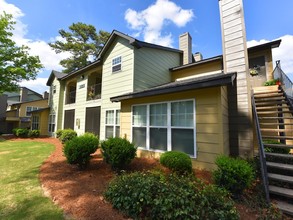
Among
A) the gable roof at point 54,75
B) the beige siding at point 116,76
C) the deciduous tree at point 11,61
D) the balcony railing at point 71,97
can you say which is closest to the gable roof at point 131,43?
the beige siding at point 116,76

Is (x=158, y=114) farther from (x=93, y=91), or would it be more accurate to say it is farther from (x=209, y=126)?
(x=93, y=91)

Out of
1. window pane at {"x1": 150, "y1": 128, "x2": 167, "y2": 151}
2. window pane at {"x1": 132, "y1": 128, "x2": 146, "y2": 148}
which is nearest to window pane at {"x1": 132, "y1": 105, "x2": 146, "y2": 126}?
window pane at {"x1": 132, "y1": 128, "x2": 146, "y2": 148}

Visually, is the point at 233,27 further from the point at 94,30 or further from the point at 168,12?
the point at 94,30

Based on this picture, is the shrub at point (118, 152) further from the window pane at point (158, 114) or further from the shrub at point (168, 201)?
the window pane at point (158, 114)

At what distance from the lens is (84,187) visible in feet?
14.2

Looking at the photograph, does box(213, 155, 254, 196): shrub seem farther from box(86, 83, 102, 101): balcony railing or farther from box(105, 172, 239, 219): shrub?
box(86, 83, 102, 101): balcony railing

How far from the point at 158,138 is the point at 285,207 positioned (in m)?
4.31

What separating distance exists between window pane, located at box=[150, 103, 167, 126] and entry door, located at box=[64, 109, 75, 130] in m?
11.0

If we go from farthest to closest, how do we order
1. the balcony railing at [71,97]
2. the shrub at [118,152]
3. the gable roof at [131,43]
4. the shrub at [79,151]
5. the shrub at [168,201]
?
the balcony railing at [71,97], the gable roof at [131,43], the shrub at [79,151], the shrub at [118,152], the shrub at [168,201]

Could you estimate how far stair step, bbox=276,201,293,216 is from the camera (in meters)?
3.29

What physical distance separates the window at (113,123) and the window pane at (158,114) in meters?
3.86

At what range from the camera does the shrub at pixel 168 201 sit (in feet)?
8.88

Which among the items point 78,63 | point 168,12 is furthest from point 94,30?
point 168,12

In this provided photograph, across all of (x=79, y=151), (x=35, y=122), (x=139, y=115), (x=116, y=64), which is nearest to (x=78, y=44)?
(x=35, y=122)
